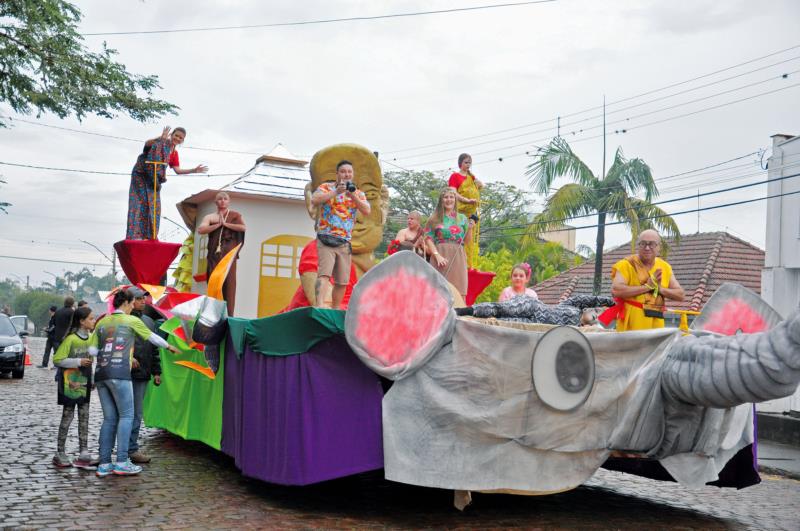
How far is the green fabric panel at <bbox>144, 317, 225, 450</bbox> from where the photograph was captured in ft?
29.7

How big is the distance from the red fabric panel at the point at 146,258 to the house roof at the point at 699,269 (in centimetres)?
1732

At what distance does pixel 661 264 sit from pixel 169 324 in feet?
16.5

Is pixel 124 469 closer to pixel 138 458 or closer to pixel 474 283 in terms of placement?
pixel 138 458

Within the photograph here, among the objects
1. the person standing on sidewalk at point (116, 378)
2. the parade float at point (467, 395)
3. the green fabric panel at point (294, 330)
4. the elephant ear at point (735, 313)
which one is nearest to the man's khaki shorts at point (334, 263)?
the green fabric panel at point (294, 330)

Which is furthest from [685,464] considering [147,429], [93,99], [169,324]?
[93,99]

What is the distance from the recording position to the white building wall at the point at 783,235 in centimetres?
1823

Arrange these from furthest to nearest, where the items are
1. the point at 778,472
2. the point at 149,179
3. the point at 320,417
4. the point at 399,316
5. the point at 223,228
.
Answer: the point at 149,179 → the point at 778,472 → the point at 223,228 → the point at 320,417 → the point at 399,316

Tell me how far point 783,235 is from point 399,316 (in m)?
14.4

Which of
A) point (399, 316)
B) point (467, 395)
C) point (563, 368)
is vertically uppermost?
point (399, 316)

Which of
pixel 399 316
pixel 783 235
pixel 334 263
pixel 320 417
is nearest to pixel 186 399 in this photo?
pixel 334 263

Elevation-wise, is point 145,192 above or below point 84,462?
above

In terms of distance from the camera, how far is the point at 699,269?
28.2 m

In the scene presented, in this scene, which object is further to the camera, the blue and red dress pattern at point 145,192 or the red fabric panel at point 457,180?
the blue and red dress pattern at point 145,192

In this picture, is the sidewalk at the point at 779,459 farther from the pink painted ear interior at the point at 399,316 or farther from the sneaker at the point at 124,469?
the sneaker at the point at 124,469
